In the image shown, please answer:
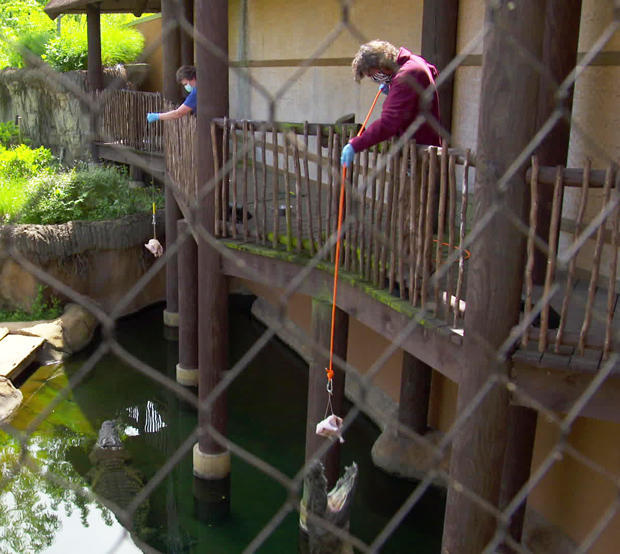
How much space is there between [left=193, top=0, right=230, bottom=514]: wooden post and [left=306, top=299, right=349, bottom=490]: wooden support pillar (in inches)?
24.7

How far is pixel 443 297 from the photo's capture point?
334 centimetres

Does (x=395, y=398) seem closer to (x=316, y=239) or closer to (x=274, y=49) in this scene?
(x=316, y=239)

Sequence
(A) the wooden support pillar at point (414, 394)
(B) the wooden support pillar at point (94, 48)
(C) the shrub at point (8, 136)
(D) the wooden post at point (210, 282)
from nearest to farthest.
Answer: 1. (D) the wooden post at point (210, 282)
2. (A) the wooden support pillar at point (414, 394)
3. (B) the wooden support pillar at point (94, 48)
4. (C) the shrub at point (8, 136)

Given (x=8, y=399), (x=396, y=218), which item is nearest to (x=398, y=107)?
(x=396, y=218)

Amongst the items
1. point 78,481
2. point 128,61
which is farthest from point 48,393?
point 128,61

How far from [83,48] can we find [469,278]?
36.3 feet

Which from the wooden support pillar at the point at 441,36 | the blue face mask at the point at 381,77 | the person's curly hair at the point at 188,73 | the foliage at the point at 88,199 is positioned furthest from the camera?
the foliage at the point at 88,199

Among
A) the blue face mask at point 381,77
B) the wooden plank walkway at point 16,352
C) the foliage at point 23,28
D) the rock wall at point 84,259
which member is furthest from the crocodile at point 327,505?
the foliage at point 23,28

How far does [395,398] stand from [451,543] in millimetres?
3442

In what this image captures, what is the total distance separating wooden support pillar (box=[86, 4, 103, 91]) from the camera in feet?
34.7

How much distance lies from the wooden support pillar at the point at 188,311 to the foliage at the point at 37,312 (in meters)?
2.40

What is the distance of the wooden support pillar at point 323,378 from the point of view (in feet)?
15.0

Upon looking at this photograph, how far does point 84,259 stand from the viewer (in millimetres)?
9086

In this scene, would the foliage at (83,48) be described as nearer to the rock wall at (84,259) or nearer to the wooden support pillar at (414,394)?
the rock wall at (84,259)
